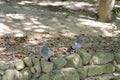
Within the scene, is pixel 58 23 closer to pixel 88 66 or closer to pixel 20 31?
pixel 20 31

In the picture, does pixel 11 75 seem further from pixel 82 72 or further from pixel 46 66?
Answer: pixel 82 72

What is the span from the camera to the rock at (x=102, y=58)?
18.4 feet

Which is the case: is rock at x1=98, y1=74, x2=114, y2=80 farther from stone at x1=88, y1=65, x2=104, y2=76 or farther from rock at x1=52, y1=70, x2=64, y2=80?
rock at x1=52, y1=70, x2=64, y2=80

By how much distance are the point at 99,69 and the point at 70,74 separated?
2.00ft

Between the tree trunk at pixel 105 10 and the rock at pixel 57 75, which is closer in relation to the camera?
the rock at pixel 57 75

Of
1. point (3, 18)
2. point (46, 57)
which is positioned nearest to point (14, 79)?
point (46, 57)

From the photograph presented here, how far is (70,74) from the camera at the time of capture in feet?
17.6

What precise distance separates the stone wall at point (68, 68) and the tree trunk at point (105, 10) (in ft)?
8.04

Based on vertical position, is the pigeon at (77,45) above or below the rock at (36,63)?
above

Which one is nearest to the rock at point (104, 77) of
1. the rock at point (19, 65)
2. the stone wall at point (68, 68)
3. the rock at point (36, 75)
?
the stone wall at point (68, 68)

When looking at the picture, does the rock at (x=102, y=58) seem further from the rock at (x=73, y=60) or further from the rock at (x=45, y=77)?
the rock at (x=45, y=77)

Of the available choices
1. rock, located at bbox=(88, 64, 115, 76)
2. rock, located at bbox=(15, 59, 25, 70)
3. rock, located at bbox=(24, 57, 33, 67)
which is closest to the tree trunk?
rock, located at bbox=(88, 64, 115, 76)

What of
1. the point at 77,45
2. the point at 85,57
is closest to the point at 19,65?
the point at 77,45

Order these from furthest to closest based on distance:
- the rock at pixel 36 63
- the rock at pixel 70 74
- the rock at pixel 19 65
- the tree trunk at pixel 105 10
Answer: the tree trunk at pixel 105 10 → the rock at pixel 70 74 → the rock at pixel 36 63 → the rock at pixel 19 65
